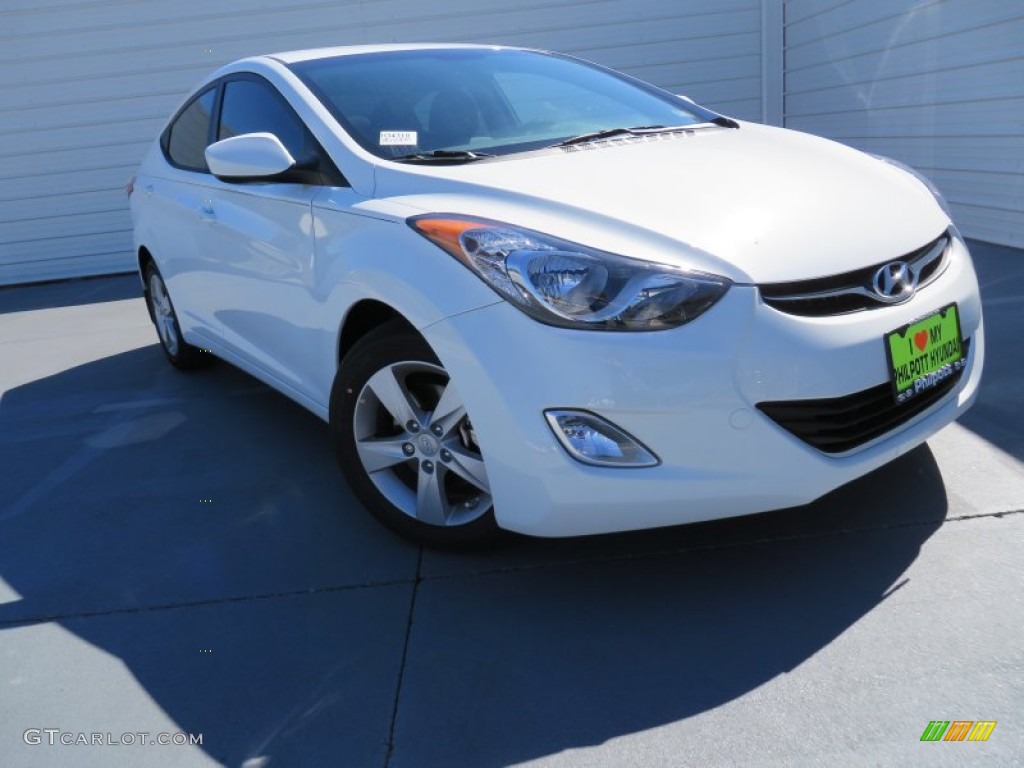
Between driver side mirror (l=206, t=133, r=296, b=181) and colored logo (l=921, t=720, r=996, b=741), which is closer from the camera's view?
colored logo (l=921, t=720, r=996, b=741)

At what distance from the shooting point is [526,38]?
9.02m

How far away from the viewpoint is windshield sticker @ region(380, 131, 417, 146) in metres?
3.07

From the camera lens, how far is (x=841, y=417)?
7.69 feet

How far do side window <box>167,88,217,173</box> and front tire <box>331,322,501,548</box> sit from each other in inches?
68.0

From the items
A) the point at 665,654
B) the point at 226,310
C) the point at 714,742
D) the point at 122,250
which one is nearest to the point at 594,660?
the point at 665,654

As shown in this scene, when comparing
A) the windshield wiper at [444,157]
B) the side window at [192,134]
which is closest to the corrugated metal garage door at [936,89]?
the windshield wiper at [444,157]

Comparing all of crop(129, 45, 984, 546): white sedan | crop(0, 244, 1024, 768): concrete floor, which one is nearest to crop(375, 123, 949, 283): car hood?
crop(129, 45, 984, 546): white sedan

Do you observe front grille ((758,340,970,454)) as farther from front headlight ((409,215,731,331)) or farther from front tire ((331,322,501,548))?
front tire ((331,322,501,548))

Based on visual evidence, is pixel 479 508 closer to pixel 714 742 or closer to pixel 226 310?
pixel 714 742

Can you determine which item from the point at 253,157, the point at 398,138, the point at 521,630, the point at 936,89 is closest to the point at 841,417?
the point at 521,630

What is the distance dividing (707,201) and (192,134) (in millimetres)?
2890

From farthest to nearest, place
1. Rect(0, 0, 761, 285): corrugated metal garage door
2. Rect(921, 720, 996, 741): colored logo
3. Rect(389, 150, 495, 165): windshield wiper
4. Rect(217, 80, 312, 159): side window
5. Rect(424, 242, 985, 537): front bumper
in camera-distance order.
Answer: Rect(0, 0, 761, 285): corrugated metal garage door, Rect(217, 80, 312, 159): side window, Rect(389, 150, 495, 165): windshield wiper, Rect(424, 242, 985, 537): front bumper, Rect(921, 720, 996, 741): colored logo

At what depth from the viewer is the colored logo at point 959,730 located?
194cm

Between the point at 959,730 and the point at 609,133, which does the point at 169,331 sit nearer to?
the point at 609,133
